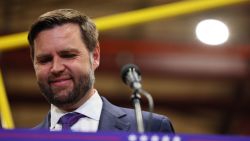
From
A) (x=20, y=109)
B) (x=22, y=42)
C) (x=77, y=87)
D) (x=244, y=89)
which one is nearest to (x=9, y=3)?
(x=20, y=109)

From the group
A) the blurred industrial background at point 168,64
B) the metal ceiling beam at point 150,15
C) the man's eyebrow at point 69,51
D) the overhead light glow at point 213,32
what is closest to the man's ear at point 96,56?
the man's eyebrow at point 69,51

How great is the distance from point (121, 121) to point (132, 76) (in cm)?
21

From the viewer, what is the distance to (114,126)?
1.75 metres

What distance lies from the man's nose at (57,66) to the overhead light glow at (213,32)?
14.4 ft

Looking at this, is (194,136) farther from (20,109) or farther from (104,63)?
(20,109)

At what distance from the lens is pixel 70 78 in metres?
1.72

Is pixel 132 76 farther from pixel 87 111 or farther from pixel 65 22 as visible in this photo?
pixel 65 22

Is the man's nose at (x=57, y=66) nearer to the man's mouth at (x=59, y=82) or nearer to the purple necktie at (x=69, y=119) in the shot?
the man's mouth at (x=59, y=82)

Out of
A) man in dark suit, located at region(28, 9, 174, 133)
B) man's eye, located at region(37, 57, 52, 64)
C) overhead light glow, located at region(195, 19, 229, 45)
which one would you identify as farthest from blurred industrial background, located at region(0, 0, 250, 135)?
man's eye, located at region(37, 57, 52, 64)

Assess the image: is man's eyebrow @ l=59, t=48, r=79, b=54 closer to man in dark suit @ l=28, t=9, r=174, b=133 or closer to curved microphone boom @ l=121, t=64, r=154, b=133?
man in dark suit @ l=28, t=9, r=174, b=133

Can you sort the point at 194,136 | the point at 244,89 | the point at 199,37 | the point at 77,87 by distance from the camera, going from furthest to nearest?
1. the point at 244,89
2. the point at 199,37
3. the point at 77,87
4. the point at 194,136

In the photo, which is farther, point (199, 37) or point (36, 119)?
point (36, 119)

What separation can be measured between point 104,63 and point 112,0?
79 cm

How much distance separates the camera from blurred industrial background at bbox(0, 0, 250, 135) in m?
6.12
